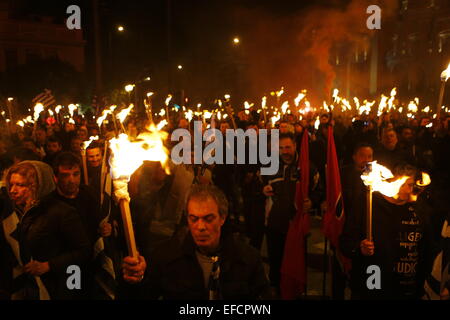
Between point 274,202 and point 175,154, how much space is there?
1568 mm

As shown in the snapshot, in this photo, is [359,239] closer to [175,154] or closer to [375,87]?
[175,154]

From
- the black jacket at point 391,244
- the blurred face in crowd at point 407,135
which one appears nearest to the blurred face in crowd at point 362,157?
the black jacket at point 391,244

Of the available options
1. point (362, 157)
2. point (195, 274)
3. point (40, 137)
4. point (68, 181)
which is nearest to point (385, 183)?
point (195, 274)

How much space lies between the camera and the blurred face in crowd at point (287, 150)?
19.4ft

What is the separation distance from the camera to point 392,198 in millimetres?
4000

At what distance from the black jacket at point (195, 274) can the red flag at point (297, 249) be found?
7.62 ft

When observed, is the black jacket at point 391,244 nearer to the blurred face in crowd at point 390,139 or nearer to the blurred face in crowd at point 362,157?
the blurred face in crowd at point 362,157

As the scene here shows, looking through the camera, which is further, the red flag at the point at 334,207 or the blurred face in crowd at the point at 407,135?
the blurred face in crowd at the point at 407,135

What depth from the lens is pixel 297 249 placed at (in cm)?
544

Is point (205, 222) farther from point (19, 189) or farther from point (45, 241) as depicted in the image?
point (19, 189)

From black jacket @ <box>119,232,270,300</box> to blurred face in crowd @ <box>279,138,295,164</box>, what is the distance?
287 centimetres

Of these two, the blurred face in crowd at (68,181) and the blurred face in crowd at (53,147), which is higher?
the blurred face in crowd at (53,147)

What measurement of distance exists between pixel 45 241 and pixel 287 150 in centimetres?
305
